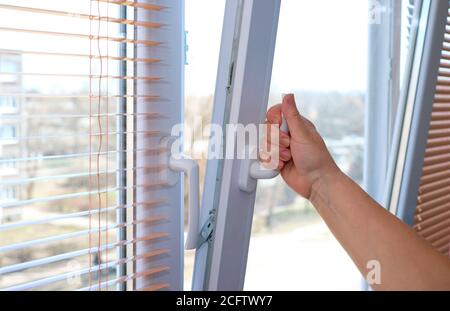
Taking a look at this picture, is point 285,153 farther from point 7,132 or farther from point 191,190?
point 7,132

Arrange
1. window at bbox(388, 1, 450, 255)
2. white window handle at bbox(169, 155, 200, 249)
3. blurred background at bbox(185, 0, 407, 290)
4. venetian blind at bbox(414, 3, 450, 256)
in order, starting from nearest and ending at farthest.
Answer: white window handle at bbox(169, 155, 200, 249), blurred background at bbox(185, 0, 407, 290), window at bbox(388, 1, 450, 255), venetian blind at bbox(414, 3, 450, 256)

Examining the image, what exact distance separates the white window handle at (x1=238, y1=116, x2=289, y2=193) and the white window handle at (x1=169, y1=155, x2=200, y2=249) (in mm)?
140

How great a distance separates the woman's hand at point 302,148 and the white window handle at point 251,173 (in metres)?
0.05

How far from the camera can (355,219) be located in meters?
1.02

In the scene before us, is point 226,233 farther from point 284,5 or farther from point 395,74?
point 395,74

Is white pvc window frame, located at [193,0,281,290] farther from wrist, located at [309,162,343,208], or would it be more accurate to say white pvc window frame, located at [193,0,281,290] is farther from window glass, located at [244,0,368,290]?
window glass, located at [244,0,368,290]

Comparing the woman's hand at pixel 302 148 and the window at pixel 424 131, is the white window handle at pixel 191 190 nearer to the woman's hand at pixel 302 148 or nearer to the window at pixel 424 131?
the woman's hand at pixel 302 148

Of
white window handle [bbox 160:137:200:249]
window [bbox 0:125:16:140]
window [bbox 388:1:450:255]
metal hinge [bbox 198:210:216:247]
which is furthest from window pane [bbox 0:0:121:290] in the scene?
window [bbox 388:1:450:255]

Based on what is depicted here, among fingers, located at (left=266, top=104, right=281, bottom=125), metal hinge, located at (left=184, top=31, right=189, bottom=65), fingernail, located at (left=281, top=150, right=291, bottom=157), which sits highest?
metal hinge, located at (left=184, top=31, right=189, bottom=65)

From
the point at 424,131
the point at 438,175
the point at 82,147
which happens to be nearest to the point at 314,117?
the point at 424,131

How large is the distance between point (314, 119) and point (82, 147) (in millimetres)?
1104

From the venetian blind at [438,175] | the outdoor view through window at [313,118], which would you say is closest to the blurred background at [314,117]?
the outdoor view through window at [313,118]

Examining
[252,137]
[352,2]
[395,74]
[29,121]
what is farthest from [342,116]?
[29,121]

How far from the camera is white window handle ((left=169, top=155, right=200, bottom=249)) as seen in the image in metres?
1.05
